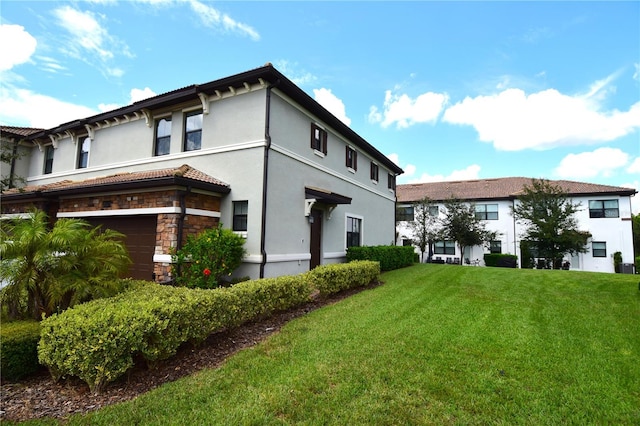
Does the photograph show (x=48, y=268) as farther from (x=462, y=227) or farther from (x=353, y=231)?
(x=462, y=227)

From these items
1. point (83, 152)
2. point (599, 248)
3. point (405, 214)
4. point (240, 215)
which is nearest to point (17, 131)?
point (83, 152)

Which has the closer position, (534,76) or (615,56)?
(615,56)

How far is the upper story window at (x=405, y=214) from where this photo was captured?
2823cm

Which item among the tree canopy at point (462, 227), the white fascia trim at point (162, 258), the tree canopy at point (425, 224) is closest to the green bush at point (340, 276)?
the white fascia trim at point (162, 258)

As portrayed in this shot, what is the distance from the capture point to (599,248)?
2403 centimetres

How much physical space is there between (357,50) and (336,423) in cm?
1320

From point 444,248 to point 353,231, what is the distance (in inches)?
675

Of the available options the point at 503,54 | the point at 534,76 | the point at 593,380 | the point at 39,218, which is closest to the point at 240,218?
the point at 39,218

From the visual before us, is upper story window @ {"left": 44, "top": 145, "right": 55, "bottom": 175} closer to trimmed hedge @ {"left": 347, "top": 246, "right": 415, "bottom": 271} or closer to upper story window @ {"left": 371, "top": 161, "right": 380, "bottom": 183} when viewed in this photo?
trimmed hedge @ {"left": 347, "top": 246, "right": 415, "bottom": 271}

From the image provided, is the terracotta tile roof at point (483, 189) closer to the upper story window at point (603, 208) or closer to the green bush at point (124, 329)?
the upper story window at point (603, 208)

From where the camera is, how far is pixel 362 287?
9781 millimetres

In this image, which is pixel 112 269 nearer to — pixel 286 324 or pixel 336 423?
pixel 286 324

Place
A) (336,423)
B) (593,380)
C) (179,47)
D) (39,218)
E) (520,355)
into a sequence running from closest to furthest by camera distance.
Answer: (336,423) → (593,380) → (520,355) → (39,218) → (179,47)

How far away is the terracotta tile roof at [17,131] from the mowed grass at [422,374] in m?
18.1
